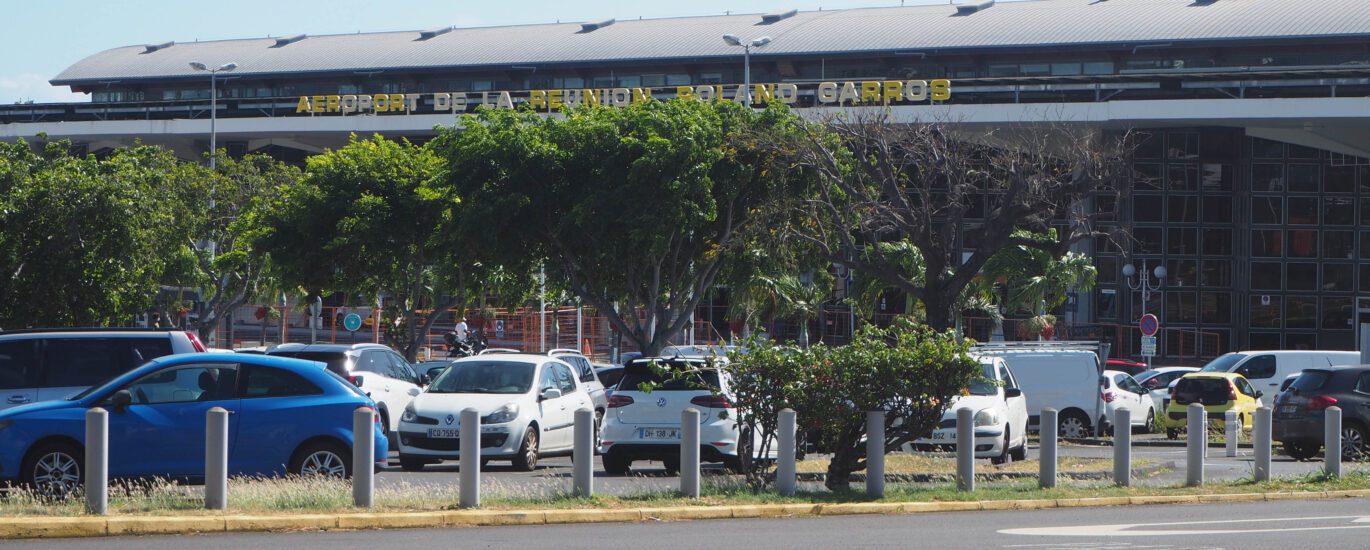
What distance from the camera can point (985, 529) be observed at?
12180 millimetres

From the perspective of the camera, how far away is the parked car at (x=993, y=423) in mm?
19625

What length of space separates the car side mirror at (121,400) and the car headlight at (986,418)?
35.0ft

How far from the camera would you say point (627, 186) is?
28.5 meters

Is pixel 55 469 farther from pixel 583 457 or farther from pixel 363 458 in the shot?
pixel 583 457

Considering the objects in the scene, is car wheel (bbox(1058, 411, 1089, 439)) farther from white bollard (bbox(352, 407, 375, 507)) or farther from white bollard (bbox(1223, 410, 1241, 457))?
white bollard (bbox(352, 407, 375, 507))

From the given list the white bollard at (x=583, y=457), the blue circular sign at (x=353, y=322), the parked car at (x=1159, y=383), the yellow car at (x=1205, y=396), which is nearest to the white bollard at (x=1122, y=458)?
the white bollard at (x=583, y=457)

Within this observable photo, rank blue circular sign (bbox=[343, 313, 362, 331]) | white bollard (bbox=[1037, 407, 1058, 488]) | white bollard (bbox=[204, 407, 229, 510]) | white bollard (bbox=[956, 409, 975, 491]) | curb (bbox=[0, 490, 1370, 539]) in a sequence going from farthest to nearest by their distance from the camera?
1. blue circular sign (bbox=[343, 313, 362, 331])
2. white bollard (bbox=[1037, 407, 1058, 488])
3. white bollard (bbox=[956, 409, 975, 491])
4. white bollard (bbox=[204, 407, 229, 510])
5. curb (bbox=[0, 490, 1370, 539])

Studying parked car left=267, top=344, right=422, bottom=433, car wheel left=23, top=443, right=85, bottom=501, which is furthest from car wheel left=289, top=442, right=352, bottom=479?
parked car left=267, top=344, right=422, bottom=433

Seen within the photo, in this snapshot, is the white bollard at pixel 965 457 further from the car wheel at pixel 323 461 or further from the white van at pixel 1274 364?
the white van at pixel 1274 364

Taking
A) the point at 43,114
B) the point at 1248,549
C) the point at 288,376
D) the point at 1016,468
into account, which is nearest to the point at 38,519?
the point at 288,376

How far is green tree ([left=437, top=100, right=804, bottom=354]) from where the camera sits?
1121 inches

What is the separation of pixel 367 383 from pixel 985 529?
401 inches

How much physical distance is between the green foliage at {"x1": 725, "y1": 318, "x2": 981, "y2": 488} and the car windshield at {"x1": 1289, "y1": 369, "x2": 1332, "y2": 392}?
9899mm

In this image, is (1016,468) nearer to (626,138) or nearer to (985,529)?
(985,529)
